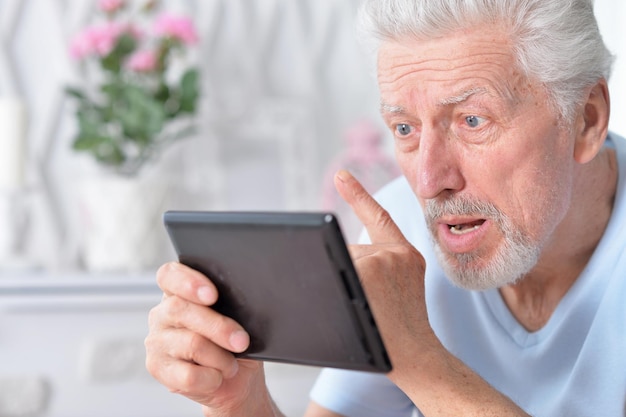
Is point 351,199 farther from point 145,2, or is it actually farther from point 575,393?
point 145,2

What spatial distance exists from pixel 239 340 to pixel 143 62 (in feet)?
4.20

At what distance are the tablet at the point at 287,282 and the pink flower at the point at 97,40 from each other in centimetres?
126

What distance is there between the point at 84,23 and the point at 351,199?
4.45 ft

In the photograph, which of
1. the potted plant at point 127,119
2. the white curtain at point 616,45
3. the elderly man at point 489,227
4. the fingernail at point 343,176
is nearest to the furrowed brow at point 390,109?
the elderly man at point 489,227

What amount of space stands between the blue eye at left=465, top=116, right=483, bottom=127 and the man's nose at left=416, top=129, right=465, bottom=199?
27 millimetres

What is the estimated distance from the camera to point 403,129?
1.09 metres

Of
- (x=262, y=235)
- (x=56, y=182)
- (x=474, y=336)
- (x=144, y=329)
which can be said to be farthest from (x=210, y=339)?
(x=56, y=182)

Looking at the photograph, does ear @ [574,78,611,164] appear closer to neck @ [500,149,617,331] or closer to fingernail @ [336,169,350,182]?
neck @ [500,149,617,331]

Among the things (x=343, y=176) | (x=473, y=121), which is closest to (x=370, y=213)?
(x=343, y=176)

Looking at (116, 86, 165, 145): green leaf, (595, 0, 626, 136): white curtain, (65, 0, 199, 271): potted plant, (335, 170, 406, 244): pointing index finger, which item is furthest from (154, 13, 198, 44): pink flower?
(335, 170, 406, 244): pointing index finger

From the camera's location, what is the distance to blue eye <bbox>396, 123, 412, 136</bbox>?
1.09 metres

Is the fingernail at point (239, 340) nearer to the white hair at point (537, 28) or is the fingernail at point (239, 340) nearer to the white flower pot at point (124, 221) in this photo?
the white hair at point (537, 28)

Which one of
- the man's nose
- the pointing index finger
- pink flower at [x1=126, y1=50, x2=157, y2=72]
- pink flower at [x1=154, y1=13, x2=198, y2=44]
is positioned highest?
the man's nose

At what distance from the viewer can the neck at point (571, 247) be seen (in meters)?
1.15
